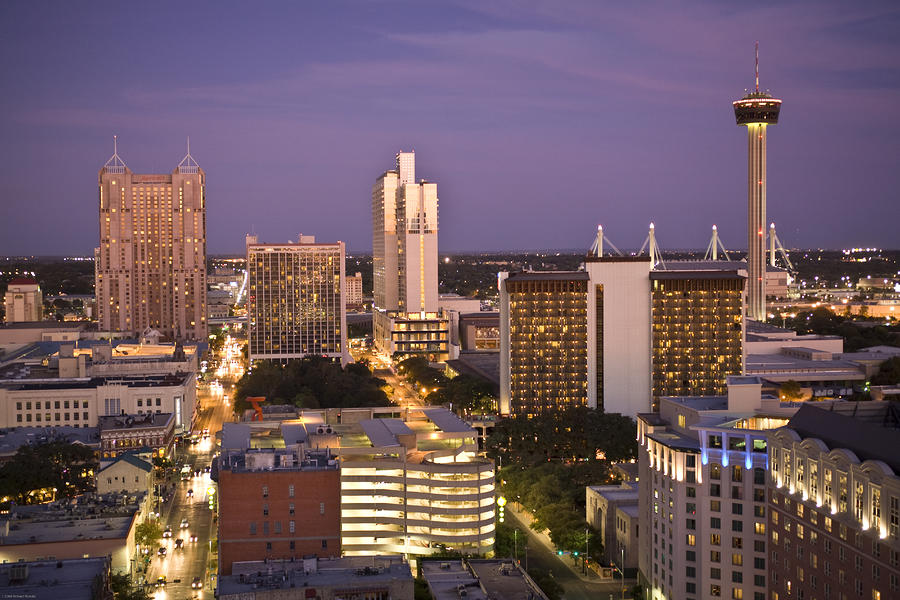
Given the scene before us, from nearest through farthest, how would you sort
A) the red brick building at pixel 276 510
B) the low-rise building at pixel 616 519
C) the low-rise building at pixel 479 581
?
1. the low-rise building at pixel 479 581
2. the red brick building at pixel 276 510
3. the low-rise building at pixel 616 519

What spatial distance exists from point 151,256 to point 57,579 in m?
131

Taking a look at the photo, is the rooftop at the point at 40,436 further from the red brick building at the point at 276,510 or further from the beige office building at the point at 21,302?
the beige office building at the point at 21,302

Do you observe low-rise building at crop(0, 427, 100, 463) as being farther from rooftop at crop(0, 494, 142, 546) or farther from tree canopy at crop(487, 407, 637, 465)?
tree canopy at crop(487, 407, 637, 465)

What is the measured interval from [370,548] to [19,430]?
1680 inches

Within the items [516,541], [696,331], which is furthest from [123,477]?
[696,331]

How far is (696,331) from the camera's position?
9381 centimetres

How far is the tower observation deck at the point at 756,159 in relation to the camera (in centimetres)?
16575

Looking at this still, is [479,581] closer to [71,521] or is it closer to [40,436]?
[71,521]

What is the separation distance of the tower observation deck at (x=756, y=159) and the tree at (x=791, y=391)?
77.6 m

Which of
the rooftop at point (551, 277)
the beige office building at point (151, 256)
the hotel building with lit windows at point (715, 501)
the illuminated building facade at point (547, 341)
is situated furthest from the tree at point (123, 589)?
the beige office building at point (151, 256)

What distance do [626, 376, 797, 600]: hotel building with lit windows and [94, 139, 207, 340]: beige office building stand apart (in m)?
127

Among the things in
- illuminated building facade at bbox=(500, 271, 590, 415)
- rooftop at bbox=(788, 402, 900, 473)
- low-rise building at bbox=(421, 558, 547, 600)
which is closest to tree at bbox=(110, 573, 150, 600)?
low-rise building at bbox=(421, 558, 547, 600)

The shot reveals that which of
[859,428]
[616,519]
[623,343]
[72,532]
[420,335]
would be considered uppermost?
[623,343]

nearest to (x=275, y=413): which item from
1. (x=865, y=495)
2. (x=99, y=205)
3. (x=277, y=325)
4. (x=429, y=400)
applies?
(x=429, y=400)
